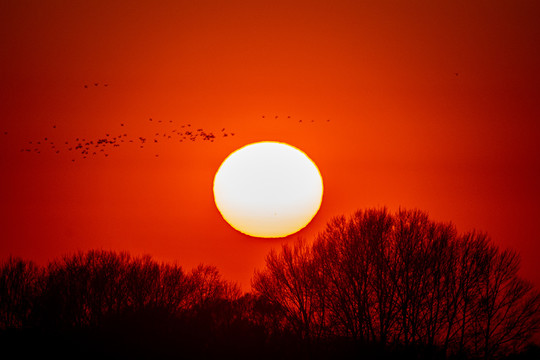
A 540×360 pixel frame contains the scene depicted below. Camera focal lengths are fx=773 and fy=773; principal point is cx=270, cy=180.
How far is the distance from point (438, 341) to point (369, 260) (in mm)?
6589

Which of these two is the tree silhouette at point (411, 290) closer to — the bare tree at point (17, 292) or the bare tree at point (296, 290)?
the bare tree at point (296, 290)

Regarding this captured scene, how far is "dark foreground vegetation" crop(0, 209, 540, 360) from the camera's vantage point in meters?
48.4

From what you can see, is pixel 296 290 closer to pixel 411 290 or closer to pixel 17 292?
pixel 411 290

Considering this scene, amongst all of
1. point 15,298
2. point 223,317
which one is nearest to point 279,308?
point 223,317

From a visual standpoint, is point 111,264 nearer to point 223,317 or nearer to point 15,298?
point 15,298

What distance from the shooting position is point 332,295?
51.2 metres

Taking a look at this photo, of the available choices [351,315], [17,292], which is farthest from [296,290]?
[17,292]

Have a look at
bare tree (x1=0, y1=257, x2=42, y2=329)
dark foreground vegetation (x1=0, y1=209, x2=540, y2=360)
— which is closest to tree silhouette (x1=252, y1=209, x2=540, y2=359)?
dark foreground vegetation (x1=0, y1=209, x2=540, y2=360)

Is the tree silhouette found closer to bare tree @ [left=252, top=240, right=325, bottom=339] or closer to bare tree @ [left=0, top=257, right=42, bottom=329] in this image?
bare tree @ [left=252, top=240, right=325, bottom=339]

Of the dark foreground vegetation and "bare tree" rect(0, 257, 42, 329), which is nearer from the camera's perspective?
the dark foreground vegetation

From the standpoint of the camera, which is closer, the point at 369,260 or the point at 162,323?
the point at 369,260

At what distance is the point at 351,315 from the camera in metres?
49.6

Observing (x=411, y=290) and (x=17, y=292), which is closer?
(x=411, y=290)

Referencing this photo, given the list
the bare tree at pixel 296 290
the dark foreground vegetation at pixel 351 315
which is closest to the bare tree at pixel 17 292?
the dark foreground vegetation at pixel 351 315
